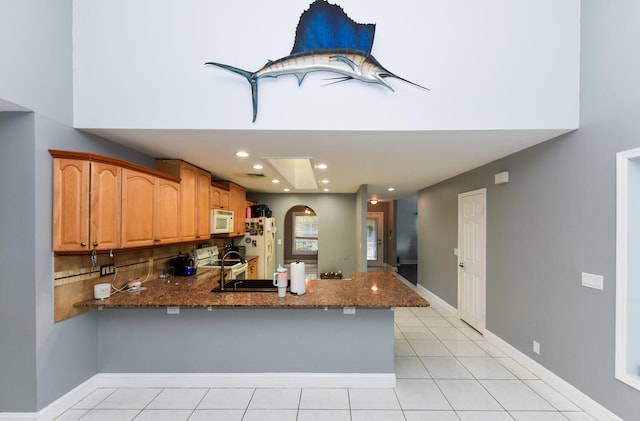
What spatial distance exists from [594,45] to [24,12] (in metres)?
4.24

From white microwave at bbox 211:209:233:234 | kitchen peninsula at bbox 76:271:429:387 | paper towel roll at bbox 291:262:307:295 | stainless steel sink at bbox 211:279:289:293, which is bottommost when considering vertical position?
kitchen peninsula at bbox 76:271:429:387

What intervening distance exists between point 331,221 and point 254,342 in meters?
4.63

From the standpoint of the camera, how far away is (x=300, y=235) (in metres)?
11.5

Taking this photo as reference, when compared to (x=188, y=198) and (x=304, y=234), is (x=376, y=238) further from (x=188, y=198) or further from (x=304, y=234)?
(x=188, y=198)

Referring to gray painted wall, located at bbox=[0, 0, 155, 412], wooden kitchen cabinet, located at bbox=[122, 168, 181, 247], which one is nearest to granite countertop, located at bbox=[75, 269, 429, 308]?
gray painted wall, located at bbox=[0, 0, 155, 412]

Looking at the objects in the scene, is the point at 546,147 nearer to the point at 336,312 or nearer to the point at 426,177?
the point at 426,177

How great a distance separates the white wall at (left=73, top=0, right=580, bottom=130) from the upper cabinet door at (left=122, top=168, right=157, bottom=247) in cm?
52

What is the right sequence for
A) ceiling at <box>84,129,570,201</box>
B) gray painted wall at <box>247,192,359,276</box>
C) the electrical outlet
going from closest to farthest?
ceiling at <box>84,129,570,201</box>
the electrical outlet
gray painted wall at <box>247,192,359,276</box>

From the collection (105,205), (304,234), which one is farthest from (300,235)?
(105,205)

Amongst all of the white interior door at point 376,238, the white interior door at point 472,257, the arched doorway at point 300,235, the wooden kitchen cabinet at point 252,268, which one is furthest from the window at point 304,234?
the white interior door at point 472,257

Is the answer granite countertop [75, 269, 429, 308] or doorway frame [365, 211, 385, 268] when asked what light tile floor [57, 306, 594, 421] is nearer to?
granite countertop [75, 269, 429, 308]

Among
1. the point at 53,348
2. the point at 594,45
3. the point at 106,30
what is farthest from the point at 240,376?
the point at 594,45

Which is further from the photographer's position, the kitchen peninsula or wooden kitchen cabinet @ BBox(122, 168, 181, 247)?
the kitchen peninsula

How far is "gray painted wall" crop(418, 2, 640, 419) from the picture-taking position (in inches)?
80.6
